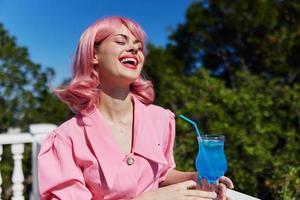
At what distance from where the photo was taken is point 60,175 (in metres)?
1.35

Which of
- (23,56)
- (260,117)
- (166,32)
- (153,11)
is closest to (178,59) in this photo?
(166,32)

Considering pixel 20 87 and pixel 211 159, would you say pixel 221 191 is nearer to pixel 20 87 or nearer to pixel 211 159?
pixel 211 159

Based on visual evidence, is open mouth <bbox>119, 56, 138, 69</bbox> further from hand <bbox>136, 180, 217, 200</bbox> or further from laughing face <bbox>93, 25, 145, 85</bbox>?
hand <bbox>136, 180, 217, 200</bbox>

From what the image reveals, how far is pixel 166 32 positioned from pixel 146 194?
9405mm

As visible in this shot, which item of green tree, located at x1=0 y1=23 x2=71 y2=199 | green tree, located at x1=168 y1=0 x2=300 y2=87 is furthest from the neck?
green tree, located at x1=168 y1=0 x2=300 y2=87

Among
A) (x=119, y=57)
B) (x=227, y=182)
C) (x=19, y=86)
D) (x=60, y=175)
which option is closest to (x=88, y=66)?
(x=119, y=57)

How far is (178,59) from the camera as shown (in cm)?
995

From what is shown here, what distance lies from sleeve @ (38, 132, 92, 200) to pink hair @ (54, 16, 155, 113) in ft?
0.63

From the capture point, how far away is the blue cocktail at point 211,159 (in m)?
1.34

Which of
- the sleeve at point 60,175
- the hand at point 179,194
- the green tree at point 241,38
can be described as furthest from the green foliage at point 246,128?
the green tree at point 241,38

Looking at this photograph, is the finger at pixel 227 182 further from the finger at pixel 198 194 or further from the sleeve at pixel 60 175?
the sleeve at pixel 60 175

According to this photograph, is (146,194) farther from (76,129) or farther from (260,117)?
(260,117)

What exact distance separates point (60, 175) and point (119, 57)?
0.47m

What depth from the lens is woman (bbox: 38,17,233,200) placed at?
1.36m
